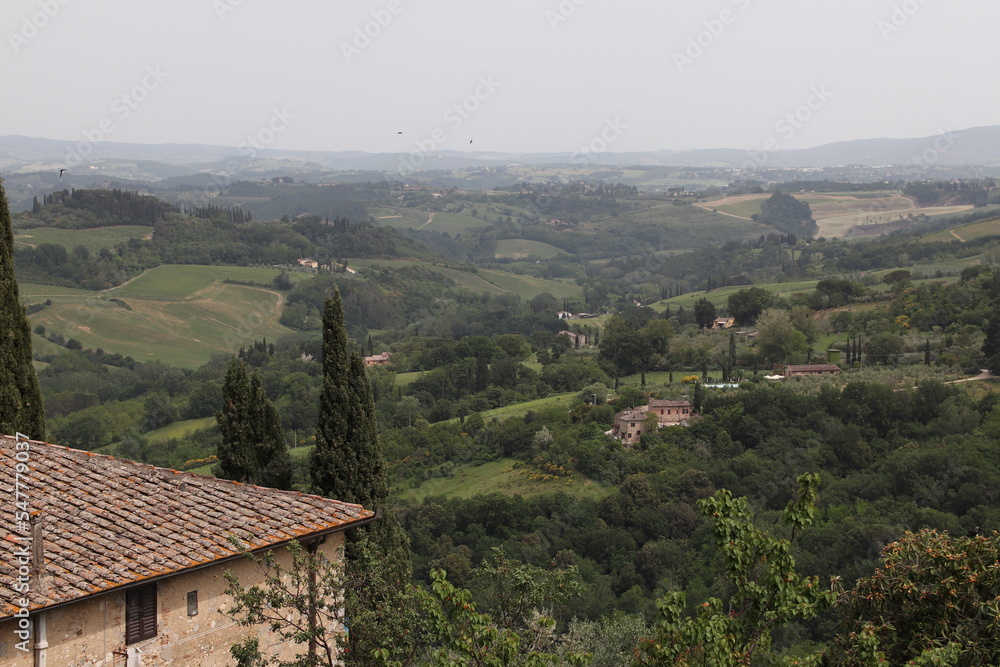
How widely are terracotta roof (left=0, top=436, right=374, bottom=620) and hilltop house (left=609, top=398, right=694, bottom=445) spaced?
1951 inches

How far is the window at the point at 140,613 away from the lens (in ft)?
26.3

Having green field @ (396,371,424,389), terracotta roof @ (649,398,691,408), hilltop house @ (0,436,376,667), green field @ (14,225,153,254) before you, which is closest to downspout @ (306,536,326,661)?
hilltop house @ (0,436,376,667)

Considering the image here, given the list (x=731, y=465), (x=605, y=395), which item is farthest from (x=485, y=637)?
(x=605, y=395)

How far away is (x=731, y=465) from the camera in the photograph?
53531mm

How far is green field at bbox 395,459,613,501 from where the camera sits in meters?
54.3

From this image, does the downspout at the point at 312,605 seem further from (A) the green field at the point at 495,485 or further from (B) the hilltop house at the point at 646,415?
(B) the hilltop house at the point at 646,415

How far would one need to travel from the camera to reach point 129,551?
810cm

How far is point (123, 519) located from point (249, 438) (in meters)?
7.79

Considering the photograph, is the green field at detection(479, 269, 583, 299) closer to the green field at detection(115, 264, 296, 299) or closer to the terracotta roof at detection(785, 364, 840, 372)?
the green field at detection(115, 264, 296, 299)

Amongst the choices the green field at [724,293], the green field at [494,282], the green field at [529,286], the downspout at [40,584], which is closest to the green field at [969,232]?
the green field at [724,293]

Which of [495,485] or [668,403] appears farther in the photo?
[668,403]

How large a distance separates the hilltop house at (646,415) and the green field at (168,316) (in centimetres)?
5832

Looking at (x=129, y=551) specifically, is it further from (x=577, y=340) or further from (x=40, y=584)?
(x=577, y=340)

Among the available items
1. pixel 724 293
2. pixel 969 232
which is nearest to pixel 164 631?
pixel 724 293
